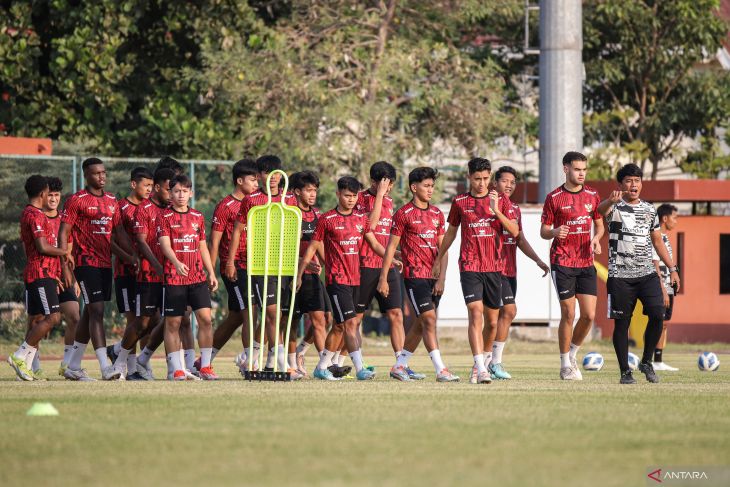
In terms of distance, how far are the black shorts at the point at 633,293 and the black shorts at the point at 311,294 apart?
3.19 metres

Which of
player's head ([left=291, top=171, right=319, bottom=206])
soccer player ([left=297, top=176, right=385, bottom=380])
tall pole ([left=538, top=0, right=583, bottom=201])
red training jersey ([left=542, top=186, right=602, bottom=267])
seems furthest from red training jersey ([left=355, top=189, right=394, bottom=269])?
tall pole ([left=538, top=0, right=583, bottom=201])

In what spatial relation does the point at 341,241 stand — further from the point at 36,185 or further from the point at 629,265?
the point at 36,185

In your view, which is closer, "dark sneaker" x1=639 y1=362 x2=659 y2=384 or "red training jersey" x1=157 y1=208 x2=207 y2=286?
"dark sneaker" x1=639 y1=362 x2=659 y2=384

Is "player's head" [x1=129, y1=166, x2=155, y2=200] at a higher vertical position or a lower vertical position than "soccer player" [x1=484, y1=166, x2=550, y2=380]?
higher

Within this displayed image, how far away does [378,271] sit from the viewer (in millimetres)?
15766

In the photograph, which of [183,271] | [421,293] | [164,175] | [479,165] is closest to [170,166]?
Answer: [164,175]

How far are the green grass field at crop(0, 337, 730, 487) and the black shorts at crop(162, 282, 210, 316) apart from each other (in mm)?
900

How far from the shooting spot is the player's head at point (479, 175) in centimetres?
1460

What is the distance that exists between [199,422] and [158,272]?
4.90 meters

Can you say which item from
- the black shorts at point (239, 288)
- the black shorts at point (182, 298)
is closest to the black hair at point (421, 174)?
the black shorts at point (239, 288)

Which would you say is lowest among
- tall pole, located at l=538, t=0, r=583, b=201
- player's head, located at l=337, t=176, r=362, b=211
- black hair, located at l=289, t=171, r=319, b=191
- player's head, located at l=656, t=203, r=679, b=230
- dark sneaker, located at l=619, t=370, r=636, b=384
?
dark sneaker, located at l=619, t=370, r=636, b=384

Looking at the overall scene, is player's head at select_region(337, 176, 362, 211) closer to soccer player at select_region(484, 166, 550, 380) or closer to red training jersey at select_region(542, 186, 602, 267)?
soccer player at select_region(484, 166, 550, 380)

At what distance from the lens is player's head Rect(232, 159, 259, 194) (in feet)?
50.6

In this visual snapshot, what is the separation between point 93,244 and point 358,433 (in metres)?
6.65
